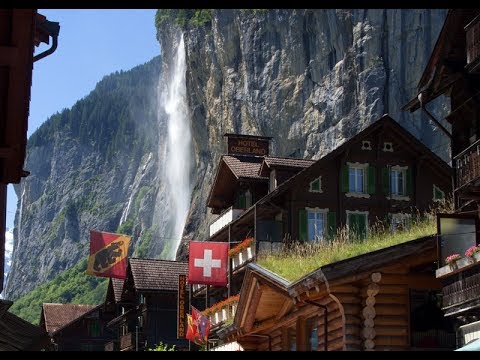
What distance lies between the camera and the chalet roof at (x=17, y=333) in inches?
761

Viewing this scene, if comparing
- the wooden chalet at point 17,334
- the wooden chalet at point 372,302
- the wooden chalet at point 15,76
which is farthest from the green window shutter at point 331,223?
the wooden chalet at point 15,76

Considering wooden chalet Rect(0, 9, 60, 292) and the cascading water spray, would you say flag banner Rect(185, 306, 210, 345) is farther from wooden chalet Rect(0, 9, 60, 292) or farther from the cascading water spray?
the cascading water spray

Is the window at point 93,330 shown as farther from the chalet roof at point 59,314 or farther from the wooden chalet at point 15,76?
the wooden chalet at point 15,76

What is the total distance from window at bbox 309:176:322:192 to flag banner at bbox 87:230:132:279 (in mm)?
7711

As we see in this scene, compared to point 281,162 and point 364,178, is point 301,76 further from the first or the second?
point 364,178

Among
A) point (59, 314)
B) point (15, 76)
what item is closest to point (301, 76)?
point (59, 314)

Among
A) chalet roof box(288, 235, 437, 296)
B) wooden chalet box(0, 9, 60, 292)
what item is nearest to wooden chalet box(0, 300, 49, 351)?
chalet roof box(288, 235, 437, 296)

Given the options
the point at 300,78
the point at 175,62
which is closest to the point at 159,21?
the point at 175,62

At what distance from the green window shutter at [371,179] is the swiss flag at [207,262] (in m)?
8.13

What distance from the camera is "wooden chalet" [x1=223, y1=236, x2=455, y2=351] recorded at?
18.4 metres

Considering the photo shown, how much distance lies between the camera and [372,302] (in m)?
18.6

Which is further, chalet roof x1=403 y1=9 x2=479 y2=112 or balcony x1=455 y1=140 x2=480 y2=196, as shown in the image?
chalet roof x1=403 y1=9 x2=479 y2=112

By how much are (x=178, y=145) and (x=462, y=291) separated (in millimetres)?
124636

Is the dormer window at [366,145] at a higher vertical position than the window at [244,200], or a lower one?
higher
